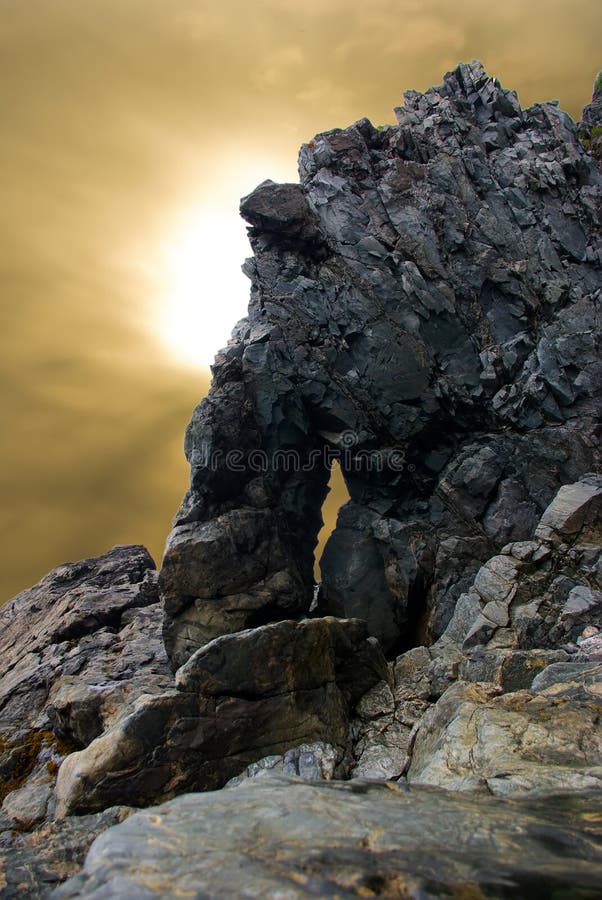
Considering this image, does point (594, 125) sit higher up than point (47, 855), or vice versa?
point (594, 125)

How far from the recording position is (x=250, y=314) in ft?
172

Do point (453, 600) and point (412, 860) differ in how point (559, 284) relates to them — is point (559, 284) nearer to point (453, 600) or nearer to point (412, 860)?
point (453, 600)

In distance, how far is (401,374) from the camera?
47.3 meters

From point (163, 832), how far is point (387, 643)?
3739 centimetres

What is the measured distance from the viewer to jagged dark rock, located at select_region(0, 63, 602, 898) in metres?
16.0

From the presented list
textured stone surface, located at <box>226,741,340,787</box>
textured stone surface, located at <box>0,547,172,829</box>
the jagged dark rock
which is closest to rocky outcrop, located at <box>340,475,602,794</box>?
the jagged dark rock

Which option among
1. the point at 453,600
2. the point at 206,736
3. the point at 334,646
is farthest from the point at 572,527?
the point at 206,736

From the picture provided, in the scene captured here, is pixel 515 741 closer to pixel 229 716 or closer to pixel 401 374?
pixel 229 716

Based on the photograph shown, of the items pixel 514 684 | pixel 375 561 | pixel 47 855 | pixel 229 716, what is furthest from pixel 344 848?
pixel 375 561

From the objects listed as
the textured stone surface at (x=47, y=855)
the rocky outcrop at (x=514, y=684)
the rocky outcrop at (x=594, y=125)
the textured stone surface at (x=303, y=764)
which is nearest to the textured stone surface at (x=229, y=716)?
the textured stone surface at (x=303, y=764)

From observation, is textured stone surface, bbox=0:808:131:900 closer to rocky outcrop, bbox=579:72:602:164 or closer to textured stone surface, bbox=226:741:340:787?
textured stone surface, bbox=226:741:340:787

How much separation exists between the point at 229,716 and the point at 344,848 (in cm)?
1865

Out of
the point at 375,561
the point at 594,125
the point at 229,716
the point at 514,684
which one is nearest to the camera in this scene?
the point at 514,684

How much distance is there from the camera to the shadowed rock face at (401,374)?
41.6 meters
